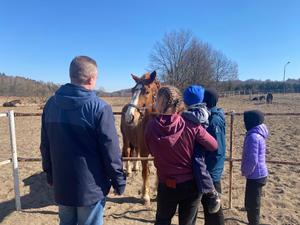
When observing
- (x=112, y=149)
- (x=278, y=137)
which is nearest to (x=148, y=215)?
(x=112, y=149)

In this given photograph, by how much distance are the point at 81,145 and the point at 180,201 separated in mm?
1019

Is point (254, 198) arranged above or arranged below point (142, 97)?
below

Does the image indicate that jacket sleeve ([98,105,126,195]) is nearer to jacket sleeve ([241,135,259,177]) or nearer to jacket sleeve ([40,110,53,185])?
jacket sleeve ([40,110,53,185])

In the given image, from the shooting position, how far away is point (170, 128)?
2.61 metres

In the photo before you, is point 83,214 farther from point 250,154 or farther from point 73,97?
point 250,154

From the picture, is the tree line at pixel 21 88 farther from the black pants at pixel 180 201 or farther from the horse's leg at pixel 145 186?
the black pants at pixel 180 201

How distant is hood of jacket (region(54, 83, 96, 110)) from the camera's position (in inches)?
95.5

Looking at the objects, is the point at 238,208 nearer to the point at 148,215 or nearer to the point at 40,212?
the point at 148,215

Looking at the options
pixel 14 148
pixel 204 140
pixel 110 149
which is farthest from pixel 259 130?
pixel 14 148

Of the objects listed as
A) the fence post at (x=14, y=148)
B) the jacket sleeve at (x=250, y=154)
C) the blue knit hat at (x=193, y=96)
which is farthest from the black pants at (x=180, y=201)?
the fence post at (x=14, y=148)

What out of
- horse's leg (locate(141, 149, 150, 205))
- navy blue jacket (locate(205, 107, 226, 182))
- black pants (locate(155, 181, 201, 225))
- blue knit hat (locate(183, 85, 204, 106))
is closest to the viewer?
black pants (locate(155, 181, 201, 225))

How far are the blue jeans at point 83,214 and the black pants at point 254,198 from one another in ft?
6.99

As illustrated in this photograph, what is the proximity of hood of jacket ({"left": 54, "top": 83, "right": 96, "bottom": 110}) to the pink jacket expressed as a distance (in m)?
0.64

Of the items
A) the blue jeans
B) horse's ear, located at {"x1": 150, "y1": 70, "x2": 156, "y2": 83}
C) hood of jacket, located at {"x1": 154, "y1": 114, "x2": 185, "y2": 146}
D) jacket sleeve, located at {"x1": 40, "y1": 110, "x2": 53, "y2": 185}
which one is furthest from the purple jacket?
jacket sleeve, located at {"x1": 40, "y1": 110, "x2": 53, "y2": 185}
